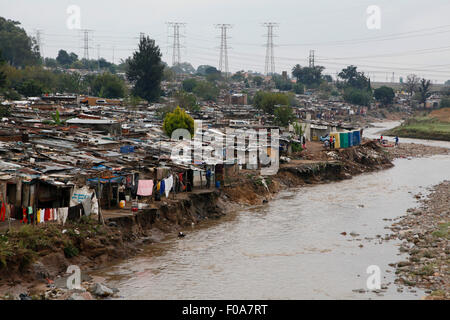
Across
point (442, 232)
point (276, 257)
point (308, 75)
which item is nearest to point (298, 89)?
point (308, 75)

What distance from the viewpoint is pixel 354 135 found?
4291 centimetres

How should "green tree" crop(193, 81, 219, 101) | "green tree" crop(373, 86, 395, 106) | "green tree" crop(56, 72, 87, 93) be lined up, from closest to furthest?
"green tree" crop(56, 72, 87, 93) → "green tree" crop(193, 81, 219, 101) → "green tree" crop(373, 86, 395, 106)

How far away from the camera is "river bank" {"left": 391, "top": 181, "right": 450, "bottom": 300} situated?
1536cm

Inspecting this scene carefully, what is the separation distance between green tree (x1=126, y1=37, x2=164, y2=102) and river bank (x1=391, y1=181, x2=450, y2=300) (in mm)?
44054

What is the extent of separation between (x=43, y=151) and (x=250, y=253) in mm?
10121

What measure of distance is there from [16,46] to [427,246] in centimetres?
7982

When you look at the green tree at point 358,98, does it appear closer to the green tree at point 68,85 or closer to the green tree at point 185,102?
the green tree at point 68,85

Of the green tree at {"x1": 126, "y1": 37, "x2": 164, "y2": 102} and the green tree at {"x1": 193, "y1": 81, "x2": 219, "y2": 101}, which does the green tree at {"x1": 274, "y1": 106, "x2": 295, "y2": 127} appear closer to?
the green tree at {"x1": 126, "y1": 37, "x2": 164, "y2": 102}

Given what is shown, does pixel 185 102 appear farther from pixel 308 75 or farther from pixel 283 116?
pixel 308 75

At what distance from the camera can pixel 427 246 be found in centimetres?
1888

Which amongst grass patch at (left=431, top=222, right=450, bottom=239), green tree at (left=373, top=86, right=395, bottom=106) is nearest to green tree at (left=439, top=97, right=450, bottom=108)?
green tree at (left=373, top=86, right=395, bottom=106)

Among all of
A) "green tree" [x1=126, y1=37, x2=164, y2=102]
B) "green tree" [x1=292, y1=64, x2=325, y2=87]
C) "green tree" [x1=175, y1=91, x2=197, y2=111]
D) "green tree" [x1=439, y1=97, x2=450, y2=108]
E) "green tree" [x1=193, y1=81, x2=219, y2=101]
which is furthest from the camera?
"green tree" [x1=292, y1=64, x2=325, y2=87]
